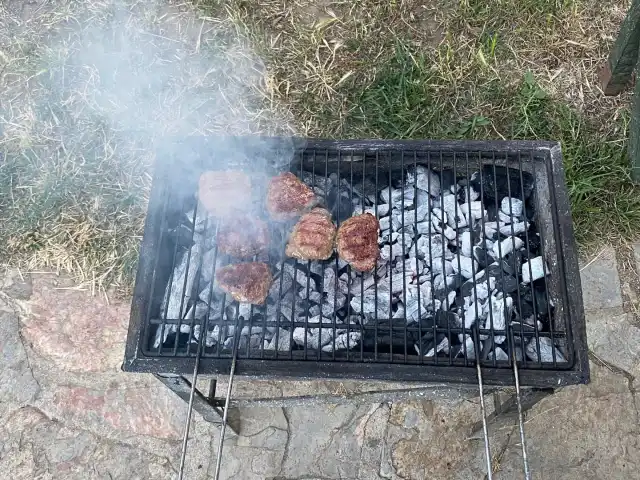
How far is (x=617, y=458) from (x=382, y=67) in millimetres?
3053

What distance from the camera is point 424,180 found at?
299 cm

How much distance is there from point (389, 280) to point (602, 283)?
1902 mm

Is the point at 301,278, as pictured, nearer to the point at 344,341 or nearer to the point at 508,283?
the point at 344,341

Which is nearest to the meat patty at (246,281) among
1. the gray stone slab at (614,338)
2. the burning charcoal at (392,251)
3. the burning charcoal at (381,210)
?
the burning charcoal at (392,251)

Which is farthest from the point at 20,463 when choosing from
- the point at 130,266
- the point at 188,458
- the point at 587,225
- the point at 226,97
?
the point at 587,225

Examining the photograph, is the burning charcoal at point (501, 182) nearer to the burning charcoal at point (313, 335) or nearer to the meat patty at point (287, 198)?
the meat patty at point (287, 198)

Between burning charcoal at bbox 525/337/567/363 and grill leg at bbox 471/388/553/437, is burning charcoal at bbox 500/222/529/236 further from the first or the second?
grill leg at bbox 471/388/553/437

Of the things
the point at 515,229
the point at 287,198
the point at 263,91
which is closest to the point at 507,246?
the point at 515,229

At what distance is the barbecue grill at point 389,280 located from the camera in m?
2.42

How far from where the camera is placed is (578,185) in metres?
3.73

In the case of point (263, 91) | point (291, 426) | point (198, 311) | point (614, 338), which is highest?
point (263, 91)

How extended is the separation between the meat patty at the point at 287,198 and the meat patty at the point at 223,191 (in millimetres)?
146

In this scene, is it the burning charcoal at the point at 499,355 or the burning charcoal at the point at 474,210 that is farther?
the burning charcoal at the point at 474,210

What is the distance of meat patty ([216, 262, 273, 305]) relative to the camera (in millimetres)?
2529
